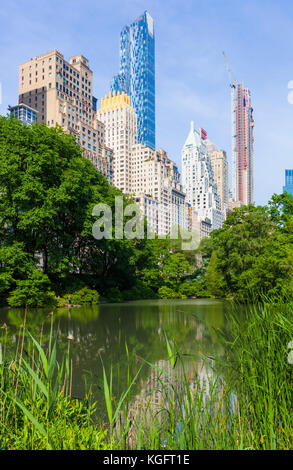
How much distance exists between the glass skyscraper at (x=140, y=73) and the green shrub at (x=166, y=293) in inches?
5468

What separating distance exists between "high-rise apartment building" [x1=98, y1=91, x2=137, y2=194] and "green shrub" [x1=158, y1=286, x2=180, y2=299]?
233 feet

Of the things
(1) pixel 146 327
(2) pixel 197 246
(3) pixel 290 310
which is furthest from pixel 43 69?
(3) pixel 290 310

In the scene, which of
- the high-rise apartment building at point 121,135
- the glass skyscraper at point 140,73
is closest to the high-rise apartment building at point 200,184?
the glass skyscraper at point 140,73

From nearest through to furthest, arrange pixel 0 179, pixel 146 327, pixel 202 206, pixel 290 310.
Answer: pixel 290 310
pixel 146 327
pixel 0 179
pixel 202 206

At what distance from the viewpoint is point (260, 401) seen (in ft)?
8.35

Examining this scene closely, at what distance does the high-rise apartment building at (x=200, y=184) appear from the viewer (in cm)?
13075

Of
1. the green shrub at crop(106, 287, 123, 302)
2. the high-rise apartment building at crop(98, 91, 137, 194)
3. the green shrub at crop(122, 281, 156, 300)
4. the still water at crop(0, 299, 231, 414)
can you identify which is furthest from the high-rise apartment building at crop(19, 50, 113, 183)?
the still water at crop(0, 299, 231, 414)

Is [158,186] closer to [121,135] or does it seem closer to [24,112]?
[121,135]

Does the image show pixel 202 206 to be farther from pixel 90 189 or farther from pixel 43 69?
pixel 90 189

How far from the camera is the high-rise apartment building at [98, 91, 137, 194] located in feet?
338

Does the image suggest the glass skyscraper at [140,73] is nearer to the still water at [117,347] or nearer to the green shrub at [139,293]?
the green shrub at [139,293]

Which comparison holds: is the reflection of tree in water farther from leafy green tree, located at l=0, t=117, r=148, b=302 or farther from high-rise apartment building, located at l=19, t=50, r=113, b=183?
high-rise apartment building, located at l=19, t=50, r=113, b=183

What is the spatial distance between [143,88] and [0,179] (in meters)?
166

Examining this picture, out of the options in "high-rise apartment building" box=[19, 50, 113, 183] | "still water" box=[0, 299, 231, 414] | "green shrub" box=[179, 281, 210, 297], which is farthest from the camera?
"high-rise apartment building" box=[19, 50, 113, 183]
